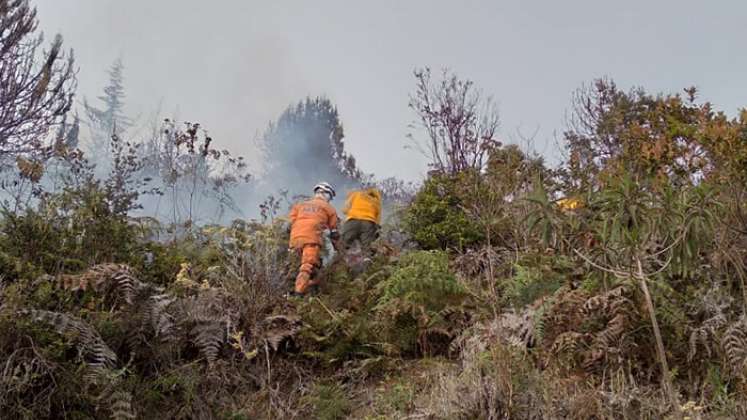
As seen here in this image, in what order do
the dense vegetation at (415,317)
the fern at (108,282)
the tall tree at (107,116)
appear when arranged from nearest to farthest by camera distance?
the dense vegetation at (415,317) < the fern at (108,282) < the tall tree at (107,116)

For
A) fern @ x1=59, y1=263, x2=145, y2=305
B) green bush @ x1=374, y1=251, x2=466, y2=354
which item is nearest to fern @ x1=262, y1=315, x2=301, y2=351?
green bush @ x1=374, y1=251, x2=466, y2=354

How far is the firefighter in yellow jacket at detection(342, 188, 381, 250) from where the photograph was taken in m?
7.70

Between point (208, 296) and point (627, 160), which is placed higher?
point (627, 160)

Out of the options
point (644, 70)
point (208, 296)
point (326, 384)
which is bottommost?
point (326, 384)

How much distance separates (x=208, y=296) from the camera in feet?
13.3

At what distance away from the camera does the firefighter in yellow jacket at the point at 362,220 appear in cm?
770

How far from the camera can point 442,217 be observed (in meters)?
7.68

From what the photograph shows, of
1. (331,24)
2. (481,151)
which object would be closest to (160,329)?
(481,151)

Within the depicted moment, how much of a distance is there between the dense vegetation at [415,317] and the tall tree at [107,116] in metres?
23.6

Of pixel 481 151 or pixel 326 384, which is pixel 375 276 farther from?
pixel 481 151

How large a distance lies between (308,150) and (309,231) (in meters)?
24.9

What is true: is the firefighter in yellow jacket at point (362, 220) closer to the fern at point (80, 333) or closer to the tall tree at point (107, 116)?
the fern at point (80, 333)

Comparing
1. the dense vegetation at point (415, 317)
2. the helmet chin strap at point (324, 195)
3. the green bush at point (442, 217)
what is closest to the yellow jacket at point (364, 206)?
the helmet chin strap at point (324, 195)

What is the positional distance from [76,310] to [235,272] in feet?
4.38
